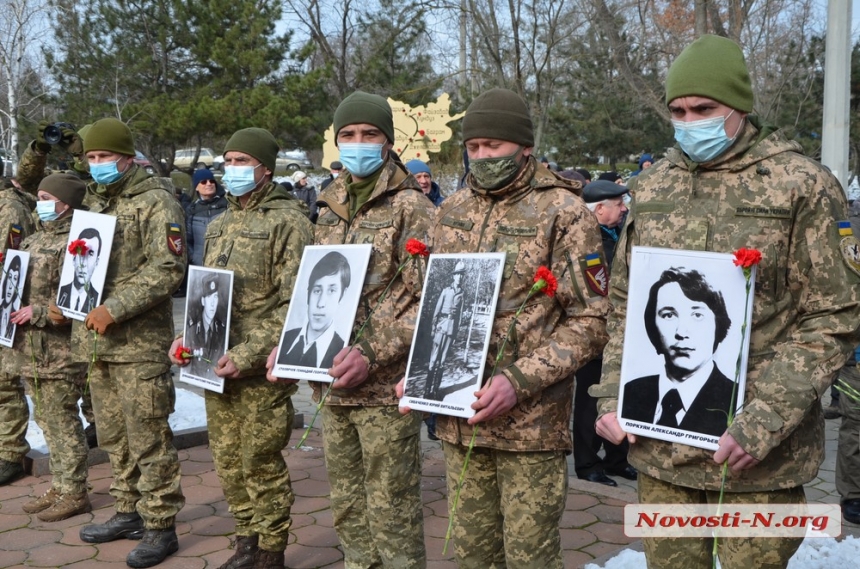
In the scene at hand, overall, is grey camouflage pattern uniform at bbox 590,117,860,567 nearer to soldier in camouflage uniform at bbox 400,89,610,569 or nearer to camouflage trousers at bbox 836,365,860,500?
soldier in camouflage uniform at bbox 400,89,610,569

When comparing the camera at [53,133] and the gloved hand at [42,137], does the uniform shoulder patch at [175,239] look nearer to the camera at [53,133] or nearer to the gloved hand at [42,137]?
the camera at [53,133]

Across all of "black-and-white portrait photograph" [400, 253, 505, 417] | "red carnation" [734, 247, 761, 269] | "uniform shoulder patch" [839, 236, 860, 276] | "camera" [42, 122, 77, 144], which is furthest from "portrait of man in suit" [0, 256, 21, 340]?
"uniform shoulder patch" [839, 236, 860, 276]

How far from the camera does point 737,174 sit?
2.95 m

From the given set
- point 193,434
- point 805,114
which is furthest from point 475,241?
point 805,114

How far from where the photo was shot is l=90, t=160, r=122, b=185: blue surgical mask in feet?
17.6

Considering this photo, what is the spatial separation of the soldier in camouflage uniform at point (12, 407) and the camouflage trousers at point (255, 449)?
2.76 m

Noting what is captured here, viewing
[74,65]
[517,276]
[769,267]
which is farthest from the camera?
[74,65]

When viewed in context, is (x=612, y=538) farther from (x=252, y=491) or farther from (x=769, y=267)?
(x=769, y=267)

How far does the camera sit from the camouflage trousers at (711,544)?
2871 mm

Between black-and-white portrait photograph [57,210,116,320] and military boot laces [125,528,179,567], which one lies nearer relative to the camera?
military boot laces [125,528,179,567]

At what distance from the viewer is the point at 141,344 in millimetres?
5289

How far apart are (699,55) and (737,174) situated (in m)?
0.39

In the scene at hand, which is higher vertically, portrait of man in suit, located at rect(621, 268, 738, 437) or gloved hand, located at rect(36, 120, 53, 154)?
Result: gloved hand, located at rect(36, 120, 53, 154)

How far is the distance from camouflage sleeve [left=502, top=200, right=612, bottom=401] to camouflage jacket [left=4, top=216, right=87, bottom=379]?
415 cm
